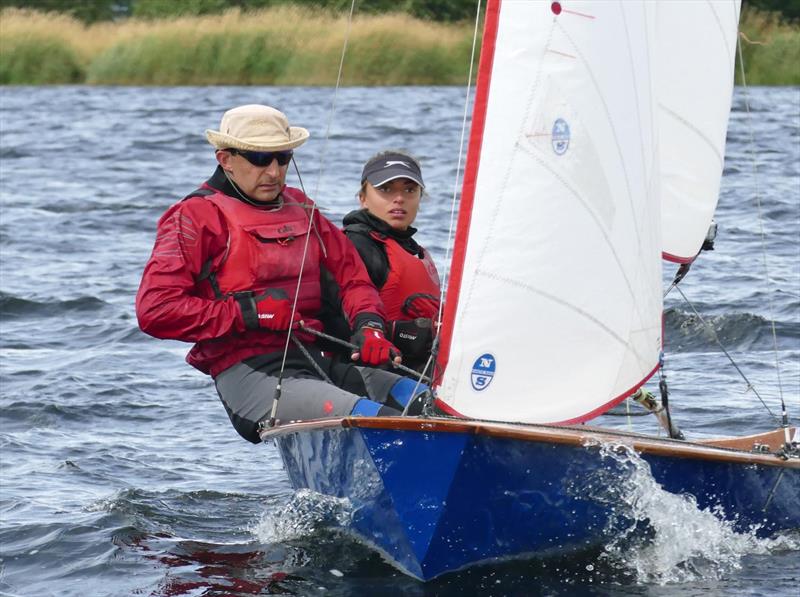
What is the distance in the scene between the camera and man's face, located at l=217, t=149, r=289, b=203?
497 centimetres

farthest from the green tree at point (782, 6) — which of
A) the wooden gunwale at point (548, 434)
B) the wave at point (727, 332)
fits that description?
the wooden gunwale at point (548, 434)

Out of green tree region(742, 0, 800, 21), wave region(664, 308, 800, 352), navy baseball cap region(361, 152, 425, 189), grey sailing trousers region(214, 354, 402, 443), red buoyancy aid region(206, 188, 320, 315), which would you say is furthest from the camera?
green tree region(742, 0, 800, 21)

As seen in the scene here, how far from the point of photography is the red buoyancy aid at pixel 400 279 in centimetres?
529

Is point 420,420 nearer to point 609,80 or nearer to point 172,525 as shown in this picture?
point 609,80

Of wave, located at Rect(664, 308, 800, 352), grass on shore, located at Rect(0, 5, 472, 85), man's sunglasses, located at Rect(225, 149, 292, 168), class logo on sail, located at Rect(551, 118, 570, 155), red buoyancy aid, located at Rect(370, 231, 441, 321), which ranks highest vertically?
class logo on sail, located at Rect(551, 118, 570, 155)

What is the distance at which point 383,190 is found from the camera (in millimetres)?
5215

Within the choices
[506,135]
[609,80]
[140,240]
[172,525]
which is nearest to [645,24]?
[609,80]

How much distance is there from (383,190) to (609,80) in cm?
123

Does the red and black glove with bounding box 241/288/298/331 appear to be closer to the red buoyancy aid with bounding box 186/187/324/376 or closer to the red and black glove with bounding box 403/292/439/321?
the red buoyancy aid with bounding box 186/187/324/376

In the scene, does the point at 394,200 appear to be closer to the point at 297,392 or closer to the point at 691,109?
the point at 297,392

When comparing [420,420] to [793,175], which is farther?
[793,175]

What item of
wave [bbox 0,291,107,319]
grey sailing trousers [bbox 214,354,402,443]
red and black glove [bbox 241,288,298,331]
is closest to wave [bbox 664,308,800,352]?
grey sailing trousers [bbox 214,354,402,443]

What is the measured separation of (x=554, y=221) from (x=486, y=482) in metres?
0.71

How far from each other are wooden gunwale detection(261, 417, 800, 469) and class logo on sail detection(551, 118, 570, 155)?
0.74 meters
